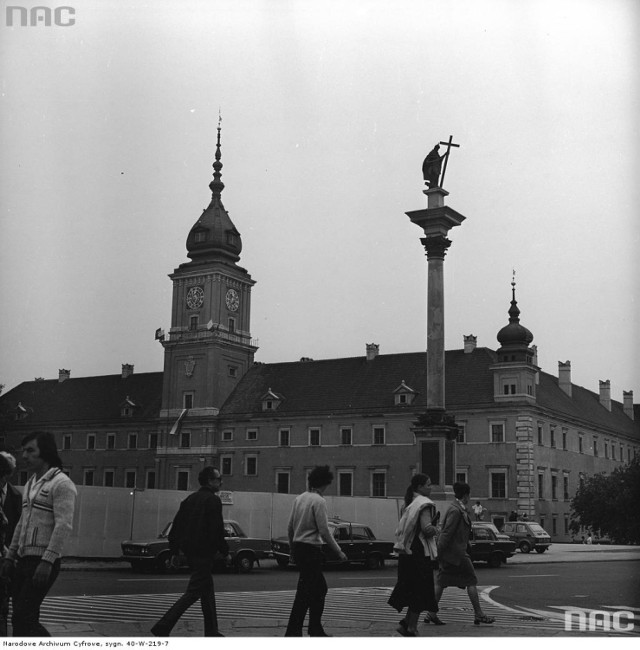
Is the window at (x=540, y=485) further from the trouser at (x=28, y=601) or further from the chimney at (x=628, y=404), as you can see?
the trouser at (x=28, y=601)

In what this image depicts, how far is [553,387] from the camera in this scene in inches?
2987

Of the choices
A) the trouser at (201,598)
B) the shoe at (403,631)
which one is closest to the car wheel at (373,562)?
→ the shoe at (403,631)

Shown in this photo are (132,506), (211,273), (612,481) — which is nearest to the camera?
(132,506)

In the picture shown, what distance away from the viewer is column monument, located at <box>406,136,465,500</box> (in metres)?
36.7

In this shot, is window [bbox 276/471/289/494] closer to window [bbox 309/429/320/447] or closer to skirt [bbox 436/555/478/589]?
window [bbox 309/429/320/447]

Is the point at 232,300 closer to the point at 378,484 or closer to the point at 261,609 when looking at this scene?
the point at 378,484

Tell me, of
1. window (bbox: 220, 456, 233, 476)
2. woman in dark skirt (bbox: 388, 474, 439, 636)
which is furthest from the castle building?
woman in dark skirt (bbox: 388, 474, 439, 636)

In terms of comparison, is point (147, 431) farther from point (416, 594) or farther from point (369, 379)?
point (416, 594)

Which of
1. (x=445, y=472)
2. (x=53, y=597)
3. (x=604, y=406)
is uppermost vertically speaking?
(x=604, y=406)

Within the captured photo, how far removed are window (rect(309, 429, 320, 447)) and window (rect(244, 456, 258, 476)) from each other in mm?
4797

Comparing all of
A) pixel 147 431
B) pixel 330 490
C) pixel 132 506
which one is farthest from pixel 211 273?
pixel 132 506

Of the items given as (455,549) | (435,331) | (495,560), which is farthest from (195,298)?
(455,549)

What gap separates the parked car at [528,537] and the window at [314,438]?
92.1 ft

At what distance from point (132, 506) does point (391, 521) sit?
38.1ft
